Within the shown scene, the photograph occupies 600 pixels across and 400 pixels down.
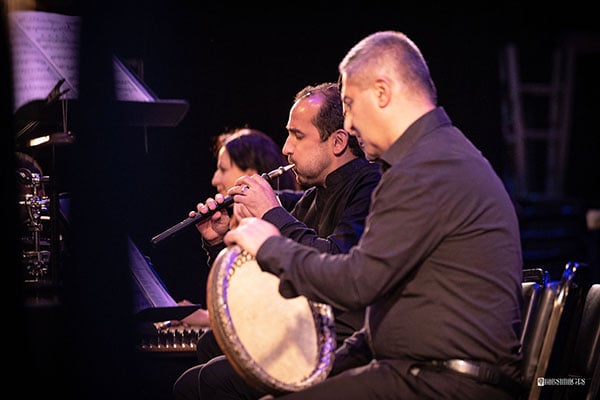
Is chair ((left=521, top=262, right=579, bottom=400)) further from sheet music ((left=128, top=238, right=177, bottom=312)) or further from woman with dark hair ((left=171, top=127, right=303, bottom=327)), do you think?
woman with dark hair ((left=171, top=127, right=303, bottom=327))

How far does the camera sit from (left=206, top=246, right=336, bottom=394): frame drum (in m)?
2.18

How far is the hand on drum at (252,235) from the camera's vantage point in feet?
7.36

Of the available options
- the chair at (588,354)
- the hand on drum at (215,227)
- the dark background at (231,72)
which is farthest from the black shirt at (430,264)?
the dark background at (231,72)

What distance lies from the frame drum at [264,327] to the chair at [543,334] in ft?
1.96

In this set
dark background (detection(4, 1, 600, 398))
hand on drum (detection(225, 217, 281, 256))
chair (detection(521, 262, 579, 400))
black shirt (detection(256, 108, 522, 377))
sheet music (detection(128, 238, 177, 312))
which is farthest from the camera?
dark background (detection(4, 1, 600, 398))

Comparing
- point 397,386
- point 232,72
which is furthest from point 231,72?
point 397,386

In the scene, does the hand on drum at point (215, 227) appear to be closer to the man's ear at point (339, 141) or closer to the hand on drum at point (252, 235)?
the man's ear at point (339, 141)

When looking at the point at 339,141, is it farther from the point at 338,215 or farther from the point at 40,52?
the point at 40,52

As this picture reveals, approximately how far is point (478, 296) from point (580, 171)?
807 centimetres

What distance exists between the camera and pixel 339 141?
11.1ft

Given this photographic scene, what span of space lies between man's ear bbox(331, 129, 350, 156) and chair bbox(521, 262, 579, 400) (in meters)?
1.14

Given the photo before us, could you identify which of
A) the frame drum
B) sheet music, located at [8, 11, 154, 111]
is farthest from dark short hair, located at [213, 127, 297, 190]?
the frame drum

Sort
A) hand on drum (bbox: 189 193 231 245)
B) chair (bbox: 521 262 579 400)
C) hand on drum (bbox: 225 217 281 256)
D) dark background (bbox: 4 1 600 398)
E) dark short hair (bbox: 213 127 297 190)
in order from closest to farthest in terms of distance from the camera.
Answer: hand on drum (bbox: 225 217 281 256) < chair (bbox: 521 262 579 400) < hand on drum (bbox: 189 193 231 245) < dark short hair (bbox: 213 127 297 190) < dark background (bbox: 4 1 600 398)

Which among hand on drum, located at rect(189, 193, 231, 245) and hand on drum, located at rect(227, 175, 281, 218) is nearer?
hand on drum, located at rect(227, 175, 281, 218)
